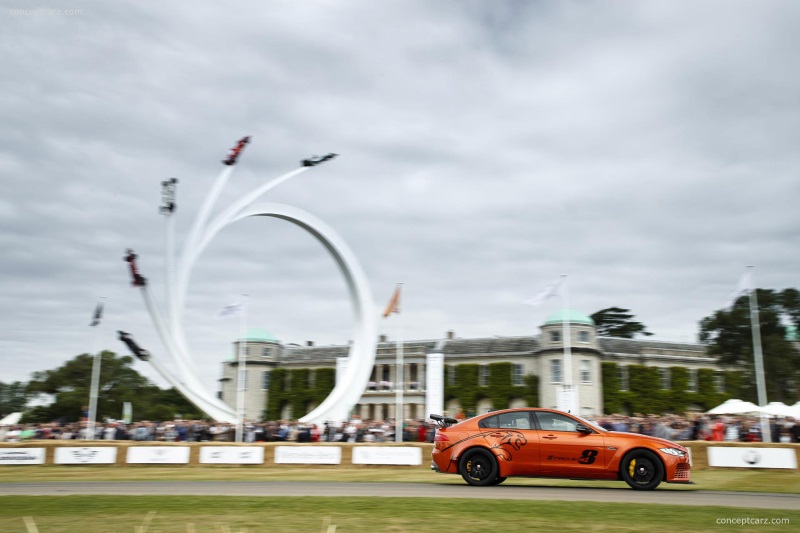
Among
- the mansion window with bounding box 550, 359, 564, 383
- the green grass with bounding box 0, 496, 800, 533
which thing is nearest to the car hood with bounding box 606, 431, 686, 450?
the green grass with bounding box 0, 496, 800, 533

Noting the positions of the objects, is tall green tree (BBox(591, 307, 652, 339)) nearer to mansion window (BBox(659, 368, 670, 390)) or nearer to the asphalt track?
mansion window (BBox(659, 368, 670, 390))

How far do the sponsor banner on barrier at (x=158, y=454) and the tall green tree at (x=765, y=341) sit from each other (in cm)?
4672

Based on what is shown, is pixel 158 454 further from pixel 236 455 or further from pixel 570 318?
pixel 570 318

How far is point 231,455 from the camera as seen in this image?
2638cm

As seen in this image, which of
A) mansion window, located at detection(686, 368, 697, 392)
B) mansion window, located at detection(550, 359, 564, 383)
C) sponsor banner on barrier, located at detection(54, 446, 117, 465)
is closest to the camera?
sponsor banner on barrier, located at detection(54, 446, 117, 465)

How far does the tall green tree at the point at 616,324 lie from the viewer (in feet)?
341

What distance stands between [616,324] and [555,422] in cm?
9436

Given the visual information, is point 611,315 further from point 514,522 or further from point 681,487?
point 514,522

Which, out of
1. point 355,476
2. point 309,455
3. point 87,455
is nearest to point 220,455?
point 309,455

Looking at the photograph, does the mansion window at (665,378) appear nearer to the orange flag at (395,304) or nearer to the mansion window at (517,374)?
the mansion window at (517,374)

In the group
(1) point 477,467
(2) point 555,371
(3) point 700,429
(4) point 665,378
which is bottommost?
(1) point 477,467

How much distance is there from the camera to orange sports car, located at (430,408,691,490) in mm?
13738

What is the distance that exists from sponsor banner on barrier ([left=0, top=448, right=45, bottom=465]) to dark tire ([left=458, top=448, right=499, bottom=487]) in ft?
63.7

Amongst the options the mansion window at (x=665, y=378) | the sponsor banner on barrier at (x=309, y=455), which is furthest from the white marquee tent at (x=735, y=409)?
the mansion window at (x=665, y=378)
